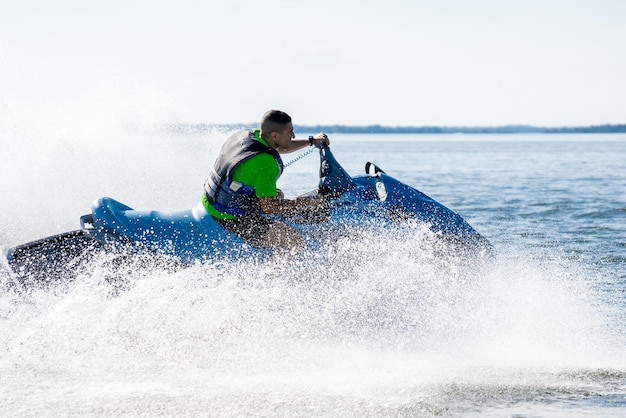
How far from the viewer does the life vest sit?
18.6ft

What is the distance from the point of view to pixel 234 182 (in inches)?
225

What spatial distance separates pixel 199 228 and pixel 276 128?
91cm

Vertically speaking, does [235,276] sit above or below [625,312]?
above

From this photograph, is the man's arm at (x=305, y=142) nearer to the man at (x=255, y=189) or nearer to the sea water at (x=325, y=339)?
A: the man at (x=255, y=189)

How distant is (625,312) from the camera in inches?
285

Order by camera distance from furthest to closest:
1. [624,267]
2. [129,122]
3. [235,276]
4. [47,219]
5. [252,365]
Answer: [129,122]
[47,219]
[624,267]
[235,276]
[252,365]

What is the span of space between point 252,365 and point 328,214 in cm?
124

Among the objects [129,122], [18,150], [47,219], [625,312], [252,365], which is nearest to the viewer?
[252,365]

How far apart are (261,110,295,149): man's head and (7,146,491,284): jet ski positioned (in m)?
0.49

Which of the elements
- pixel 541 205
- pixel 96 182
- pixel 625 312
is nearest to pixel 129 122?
pixel 96 182

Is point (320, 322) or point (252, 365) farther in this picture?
point (320, 322)

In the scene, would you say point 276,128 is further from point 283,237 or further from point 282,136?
point 283,237

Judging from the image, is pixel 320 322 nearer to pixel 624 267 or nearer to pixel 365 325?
pixel 365 325

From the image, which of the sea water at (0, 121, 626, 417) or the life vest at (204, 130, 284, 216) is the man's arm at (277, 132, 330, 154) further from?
the sea water at (0, 121, 626, 417)
